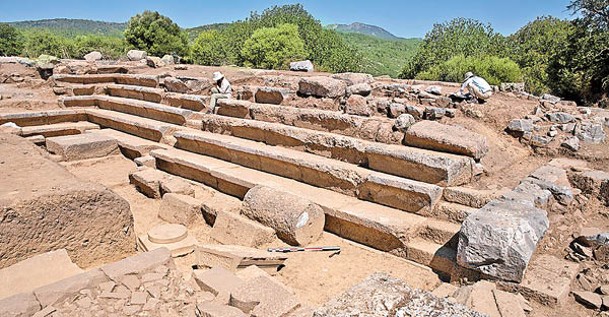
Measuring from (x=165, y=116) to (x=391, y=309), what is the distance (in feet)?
25.7

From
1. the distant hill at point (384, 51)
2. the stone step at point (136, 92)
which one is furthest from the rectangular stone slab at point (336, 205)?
the distant hill at point (384, 51)

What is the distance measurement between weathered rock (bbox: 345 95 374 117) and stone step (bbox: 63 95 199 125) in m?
3.51

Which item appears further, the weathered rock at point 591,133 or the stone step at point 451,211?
the weathered rock at point 591,133

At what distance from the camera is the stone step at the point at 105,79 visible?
1062 centimetres

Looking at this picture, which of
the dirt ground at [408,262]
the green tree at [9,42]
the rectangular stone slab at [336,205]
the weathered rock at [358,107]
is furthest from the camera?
the green tree at [9,42]

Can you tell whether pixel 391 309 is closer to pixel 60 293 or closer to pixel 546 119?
pixel 60 293

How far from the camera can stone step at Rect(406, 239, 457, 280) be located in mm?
3932

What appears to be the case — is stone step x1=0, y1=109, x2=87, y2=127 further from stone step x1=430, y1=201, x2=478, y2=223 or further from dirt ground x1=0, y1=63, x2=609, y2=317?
stone step x1=430, y1=201, x2=478, y2=223

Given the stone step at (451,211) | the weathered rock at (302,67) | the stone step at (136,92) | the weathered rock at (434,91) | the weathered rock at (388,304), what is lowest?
the stone step at (451,211)

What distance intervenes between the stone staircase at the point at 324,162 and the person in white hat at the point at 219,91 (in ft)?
0.89

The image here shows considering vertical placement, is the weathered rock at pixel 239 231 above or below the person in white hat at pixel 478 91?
below

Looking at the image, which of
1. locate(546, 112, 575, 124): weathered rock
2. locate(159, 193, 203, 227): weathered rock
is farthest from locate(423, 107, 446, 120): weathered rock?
locate(159, 193, 203, 227): weathered rock

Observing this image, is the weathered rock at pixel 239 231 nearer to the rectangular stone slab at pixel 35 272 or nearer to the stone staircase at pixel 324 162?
the stone staircase at pixel 324 162

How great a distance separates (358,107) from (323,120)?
0.62m
